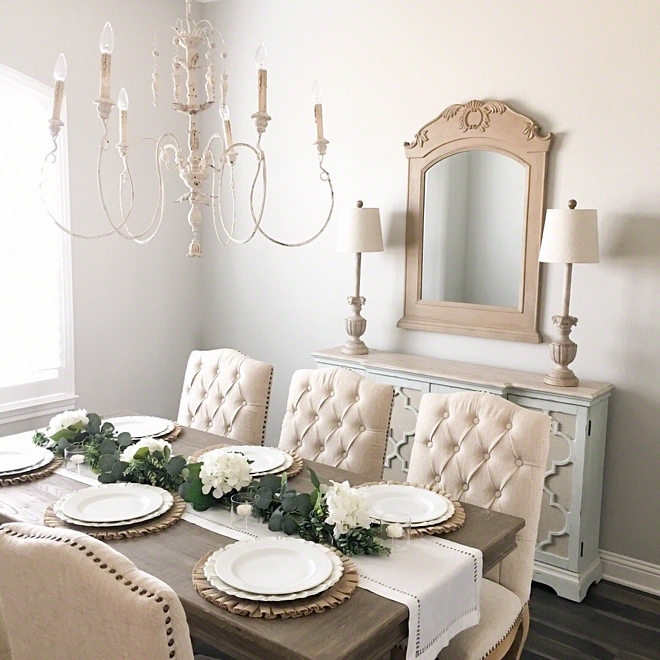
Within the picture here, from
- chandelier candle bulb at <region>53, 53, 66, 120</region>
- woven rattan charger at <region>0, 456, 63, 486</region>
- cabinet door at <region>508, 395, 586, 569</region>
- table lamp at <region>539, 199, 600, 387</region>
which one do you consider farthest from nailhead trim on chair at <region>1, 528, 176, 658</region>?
table lamp at <region>539, 199, 600, 387</region>

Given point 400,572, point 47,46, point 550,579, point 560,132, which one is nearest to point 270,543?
point 400,572

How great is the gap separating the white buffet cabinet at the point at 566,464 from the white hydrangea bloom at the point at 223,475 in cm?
142

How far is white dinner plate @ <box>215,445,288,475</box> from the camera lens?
7.43ft

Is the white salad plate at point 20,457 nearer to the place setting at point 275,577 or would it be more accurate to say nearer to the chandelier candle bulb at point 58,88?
the place setting at point 275,577

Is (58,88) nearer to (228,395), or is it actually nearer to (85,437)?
(85,437)

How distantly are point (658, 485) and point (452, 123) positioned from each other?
191 centimetres

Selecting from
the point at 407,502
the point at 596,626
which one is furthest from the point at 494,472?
the point at 596,626

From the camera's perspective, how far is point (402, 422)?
331cm

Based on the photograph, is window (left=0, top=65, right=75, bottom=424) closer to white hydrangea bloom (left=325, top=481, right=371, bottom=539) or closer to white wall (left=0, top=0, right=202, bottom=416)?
white wall (left=0, top=0, right=202, bottom=416)

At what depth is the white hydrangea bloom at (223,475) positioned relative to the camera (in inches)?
75.5

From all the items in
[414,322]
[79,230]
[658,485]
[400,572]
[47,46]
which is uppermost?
[47,46]

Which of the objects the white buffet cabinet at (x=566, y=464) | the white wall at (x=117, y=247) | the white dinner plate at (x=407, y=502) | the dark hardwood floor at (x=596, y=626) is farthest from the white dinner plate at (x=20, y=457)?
the dark hardwood floor at (x=596, y=626)

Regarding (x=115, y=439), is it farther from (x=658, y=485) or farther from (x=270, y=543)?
(x=658, y=485)

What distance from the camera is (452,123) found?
3.41 m
